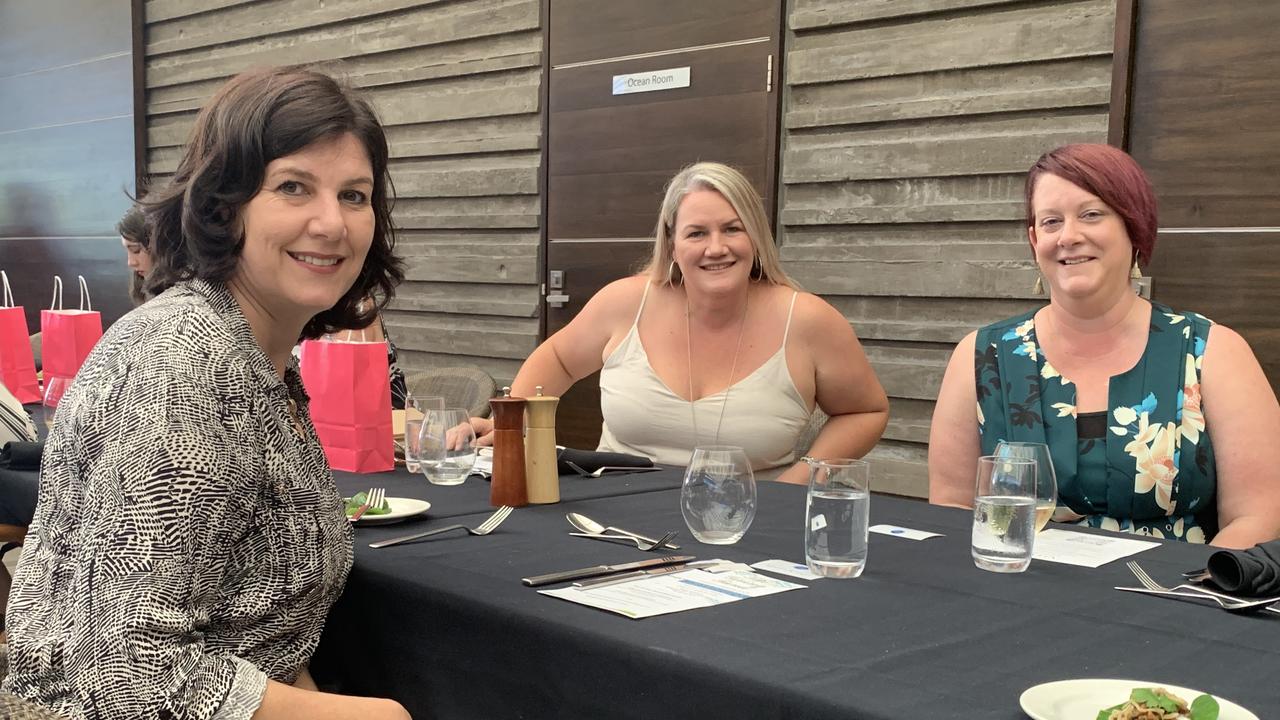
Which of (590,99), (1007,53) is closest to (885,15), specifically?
(1007,53)

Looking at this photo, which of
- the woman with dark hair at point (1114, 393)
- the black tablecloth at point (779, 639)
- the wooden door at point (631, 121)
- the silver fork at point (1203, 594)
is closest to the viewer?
the black tablecloth at point (779, 639)

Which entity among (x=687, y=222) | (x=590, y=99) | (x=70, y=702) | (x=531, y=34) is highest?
(x=531, y=34)

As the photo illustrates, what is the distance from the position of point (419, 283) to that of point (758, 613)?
17.2 feet

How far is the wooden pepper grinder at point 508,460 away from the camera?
193cm

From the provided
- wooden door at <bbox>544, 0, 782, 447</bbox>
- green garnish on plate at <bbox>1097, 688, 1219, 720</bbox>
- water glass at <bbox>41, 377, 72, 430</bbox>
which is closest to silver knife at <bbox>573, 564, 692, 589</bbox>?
green garnish on plate at <bbox>1097, 688, 1219, 720</bbox>

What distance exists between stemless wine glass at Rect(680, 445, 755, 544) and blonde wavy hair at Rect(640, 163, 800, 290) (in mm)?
Result: 1279

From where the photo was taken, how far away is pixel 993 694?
3.33 feet

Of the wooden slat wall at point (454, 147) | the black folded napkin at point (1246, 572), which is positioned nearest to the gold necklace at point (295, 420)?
the black folded napkin at point (1246, 572)

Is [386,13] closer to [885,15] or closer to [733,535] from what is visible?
[885,15]

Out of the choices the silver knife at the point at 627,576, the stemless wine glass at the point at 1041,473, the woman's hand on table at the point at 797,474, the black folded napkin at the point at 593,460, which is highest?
the stemless wine glass at the point at 1041,473

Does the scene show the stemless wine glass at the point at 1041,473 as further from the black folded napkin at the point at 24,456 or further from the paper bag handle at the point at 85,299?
the paper bag handle at the point at 85,299

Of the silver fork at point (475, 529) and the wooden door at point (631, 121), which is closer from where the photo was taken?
the silver fork at point (475, 529)

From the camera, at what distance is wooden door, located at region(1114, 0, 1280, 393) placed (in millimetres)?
3369

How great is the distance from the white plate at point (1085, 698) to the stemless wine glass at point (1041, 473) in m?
0.55
